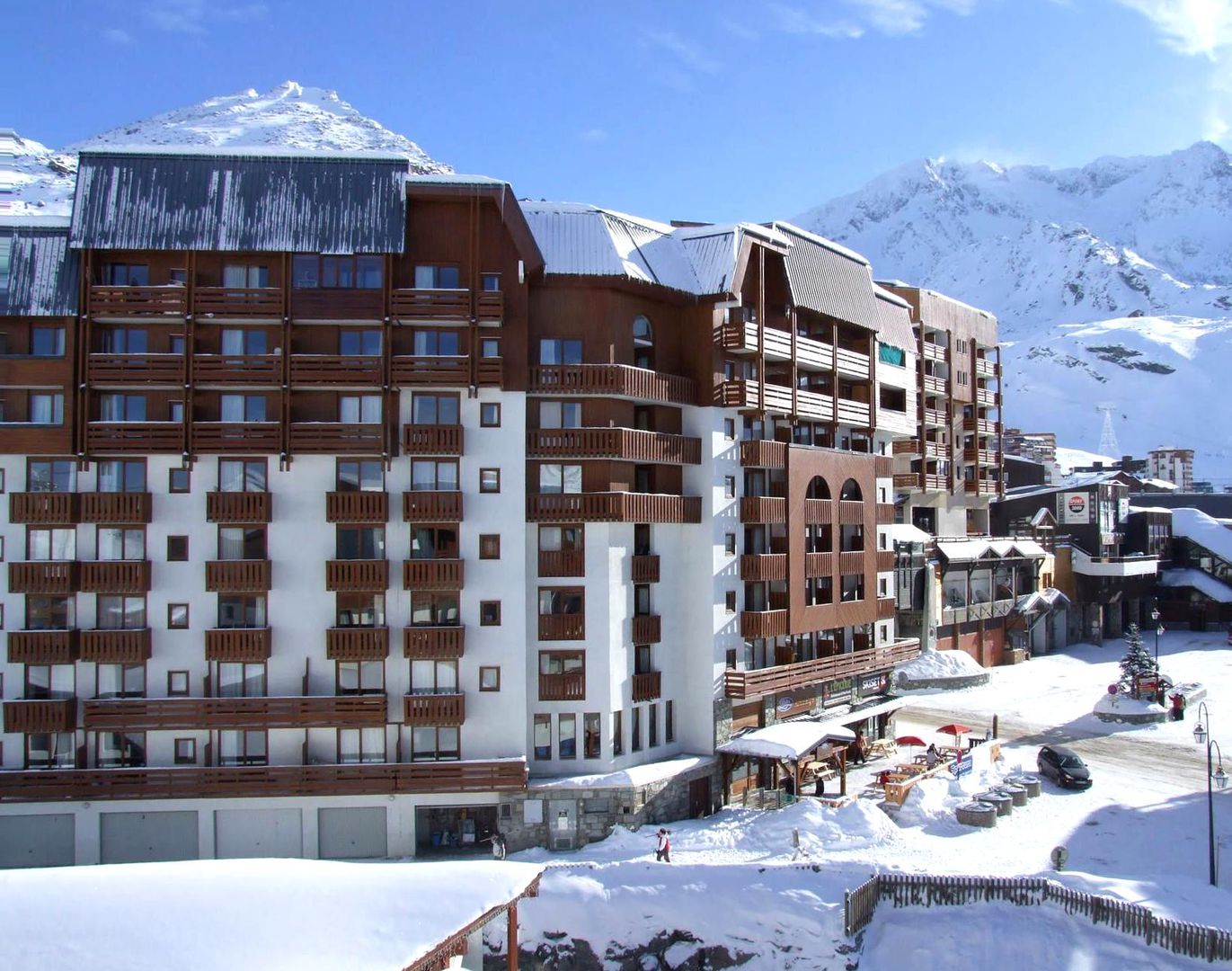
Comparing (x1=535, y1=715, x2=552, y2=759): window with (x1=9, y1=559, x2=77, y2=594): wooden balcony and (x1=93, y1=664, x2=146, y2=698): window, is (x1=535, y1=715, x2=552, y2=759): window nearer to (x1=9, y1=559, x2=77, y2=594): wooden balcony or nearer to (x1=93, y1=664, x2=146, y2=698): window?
(x1=93, y1=664, x2=146, y2=698): window

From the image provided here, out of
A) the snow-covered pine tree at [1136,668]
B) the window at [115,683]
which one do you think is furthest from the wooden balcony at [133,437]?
the snow-covered pine tree at [1136,668]

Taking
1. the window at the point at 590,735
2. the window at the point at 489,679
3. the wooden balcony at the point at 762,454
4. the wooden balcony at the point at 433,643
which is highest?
the wooden balcony at the point at 762,454

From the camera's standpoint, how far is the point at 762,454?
151ft

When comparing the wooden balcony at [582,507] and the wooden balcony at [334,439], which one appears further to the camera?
the wooden balcony at [582,507]

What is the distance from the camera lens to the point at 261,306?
125ft

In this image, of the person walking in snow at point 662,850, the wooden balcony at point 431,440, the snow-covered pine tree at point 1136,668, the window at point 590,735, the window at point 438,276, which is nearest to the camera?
the person walking in snow at point 662,850

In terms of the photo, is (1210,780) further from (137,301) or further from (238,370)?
(137,301)

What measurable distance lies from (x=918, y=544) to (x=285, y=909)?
55.1m

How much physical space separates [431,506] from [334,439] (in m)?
4.20

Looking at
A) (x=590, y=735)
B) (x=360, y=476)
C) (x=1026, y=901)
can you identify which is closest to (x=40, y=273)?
(x=360, y=476)

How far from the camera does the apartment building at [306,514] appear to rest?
37.5 metres

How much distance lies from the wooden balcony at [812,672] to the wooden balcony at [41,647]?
24674mm

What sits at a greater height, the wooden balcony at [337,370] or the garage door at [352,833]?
the wooden balcony at [337,370]

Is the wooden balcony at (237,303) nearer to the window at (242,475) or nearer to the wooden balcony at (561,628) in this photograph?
the window at (242,475)
